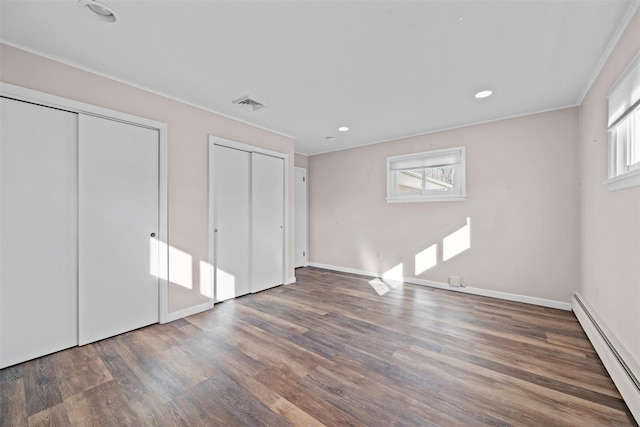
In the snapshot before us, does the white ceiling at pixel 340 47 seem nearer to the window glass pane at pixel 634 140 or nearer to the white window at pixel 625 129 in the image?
the white window at pixel 625 129

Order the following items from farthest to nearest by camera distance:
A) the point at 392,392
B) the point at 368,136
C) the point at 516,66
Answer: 1. the point at 368,136
2. the point at 516,66
3. the point at 392,392

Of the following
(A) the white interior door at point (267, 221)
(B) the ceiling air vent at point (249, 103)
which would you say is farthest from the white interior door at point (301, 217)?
(B) the ceiling air vent at point (249, 103)

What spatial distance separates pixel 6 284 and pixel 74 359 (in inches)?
30.9

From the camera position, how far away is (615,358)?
1915 mm

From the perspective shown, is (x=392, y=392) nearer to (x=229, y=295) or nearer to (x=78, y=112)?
(x=229, y=295)

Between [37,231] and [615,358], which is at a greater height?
[37,231]

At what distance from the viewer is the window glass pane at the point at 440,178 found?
4.27 meters

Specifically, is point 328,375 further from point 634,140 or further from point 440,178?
point 440,178

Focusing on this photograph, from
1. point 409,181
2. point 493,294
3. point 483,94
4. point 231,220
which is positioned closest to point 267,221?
point 231,220

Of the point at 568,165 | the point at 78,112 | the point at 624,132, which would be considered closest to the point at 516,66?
the point at 624,132

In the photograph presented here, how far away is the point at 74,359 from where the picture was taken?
2.25m

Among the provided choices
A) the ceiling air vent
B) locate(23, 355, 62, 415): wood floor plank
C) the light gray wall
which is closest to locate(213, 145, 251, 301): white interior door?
the ceiling air vent

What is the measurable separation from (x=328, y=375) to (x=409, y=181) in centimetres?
357

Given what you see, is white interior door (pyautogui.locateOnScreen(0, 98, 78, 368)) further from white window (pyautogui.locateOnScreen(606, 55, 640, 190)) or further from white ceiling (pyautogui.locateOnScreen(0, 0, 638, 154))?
white window (pyautogui.locateOnScreen(606, 55, 640, 190))
